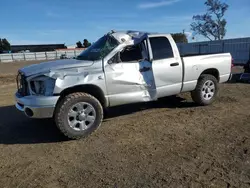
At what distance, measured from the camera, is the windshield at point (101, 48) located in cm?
547

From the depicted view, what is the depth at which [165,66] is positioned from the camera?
596 cm

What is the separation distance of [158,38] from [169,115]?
180 cm

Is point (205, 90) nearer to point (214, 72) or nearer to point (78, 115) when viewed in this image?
point (214, 72)

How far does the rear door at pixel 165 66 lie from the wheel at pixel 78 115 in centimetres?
162

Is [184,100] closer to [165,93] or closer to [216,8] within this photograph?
[165,93]

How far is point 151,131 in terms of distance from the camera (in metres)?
5.17

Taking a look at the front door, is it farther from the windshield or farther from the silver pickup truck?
the windshield

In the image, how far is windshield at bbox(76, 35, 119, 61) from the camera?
5.47m

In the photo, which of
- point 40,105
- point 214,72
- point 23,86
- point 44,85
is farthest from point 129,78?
point 214,72

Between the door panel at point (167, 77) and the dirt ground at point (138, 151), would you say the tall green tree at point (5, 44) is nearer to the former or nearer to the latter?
the dirt ground at point (138, 151)

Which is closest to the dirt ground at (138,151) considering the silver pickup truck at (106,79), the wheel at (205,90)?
the wheel at (205,90)

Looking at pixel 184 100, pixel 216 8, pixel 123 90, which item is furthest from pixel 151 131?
pixel 216 8

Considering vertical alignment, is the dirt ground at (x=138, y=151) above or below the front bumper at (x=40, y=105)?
below

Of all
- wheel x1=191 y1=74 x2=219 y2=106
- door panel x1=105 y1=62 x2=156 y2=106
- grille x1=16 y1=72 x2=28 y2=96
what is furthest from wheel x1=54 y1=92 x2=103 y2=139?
wheel x1=191 y1=74 x2=219 y2=106
